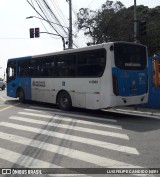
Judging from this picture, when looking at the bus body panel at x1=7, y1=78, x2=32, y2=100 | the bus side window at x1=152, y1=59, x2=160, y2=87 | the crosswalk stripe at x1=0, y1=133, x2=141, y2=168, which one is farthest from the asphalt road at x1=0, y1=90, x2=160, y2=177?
the bus body panel at x1=7, y1=78, x2=32, y2=100

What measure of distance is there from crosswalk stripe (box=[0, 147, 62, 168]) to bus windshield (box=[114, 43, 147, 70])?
23.1 ft

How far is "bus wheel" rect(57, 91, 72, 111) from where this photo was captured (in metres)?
16.5

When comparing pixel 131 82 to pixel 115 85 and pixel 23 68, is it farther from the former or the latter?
pixel 23 68

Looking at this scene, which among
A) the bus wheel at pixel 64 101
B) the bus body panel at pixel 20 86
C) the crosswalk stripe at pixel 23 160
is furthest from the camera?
the bus body panel at pixel 20 86

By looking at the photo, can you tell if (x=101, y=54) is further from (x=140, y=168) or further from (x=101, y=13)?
(x=101, y=13)

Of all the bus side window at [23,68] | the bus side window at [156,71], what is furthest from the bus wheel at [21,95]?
the bus side window at [156,71]

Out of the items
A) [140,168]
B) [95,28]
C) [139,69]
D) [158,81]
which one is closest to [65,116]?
[139,69]

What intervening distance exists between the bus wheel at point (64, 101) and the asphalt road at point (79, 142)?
178 centimetres

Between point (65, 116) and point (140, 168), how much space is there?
26.8 feet

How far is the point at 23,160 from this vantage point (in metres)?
7.49

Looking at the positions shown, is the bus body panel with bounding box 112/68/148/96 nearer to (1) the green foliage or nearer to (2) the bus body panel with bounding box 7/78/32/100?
(2) the bus body panel with bounding box 7/78/32/100

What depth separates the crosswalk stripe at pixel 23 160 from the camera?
709 centimetres

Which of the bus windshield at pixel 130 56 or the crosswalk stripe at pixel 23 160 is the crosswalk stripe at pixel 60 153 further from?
the bus windshield at pixel 130 56

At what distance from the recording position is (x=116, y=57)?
45.7 ft
